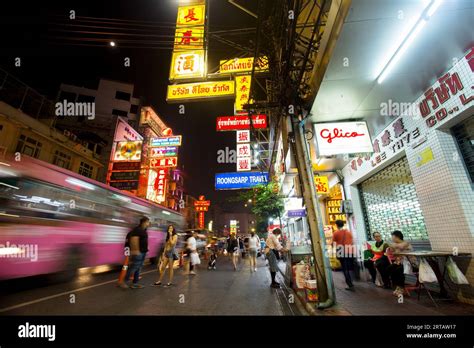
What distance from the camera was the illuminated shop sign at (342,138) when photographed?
20.0ft

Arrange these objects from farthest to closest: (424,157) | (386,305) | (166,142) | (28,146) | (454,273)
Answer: (166,142)
(28,146)
(424,157)
(386,305)
(454,273)

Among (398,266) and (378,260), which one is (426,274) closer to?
(398,266)

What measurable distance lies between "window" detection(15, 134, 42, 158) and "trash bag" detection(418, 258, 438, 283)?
69.7 feet

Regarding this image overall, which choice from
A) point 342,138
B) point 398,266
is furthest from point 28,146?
point 398,266

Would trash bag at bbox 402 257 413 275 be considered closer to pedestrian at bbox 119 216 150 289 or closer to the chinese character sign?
pedestrian at bbox 119 216 150 289

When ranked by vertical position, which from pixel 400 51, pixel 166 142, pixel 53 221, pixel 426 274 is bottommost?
pixel 426 274

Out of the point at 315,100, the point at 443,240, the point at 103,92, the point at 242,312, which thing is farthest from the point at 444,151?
the point at 103,92

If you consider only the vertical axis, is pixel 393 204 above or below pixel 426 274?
above

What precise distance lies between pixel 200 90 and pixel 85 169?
698 inches

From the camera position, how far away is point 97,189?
8773mm

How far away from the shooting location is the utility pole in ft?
14.2

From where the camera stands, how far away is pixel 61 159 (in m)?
17.9

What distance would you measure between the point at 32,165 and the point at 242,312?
23.3 ft

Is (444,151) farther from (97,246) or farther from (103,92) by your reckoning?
(103,92)
